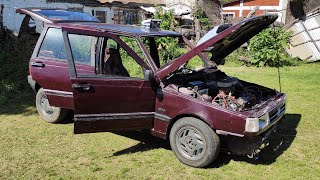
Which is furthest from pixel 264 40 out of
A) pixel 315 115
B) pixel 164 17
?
pixel 315 115

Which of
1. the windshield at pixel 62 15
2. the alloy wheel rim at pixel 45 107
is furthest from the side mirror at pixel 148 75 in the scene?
the windshield at pixel 62 15

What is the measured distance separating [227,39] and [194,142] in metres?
1.59

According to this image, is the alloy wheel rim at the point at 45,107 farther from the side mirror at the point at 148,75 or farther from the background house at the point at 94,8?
the background house at the point at 94,8

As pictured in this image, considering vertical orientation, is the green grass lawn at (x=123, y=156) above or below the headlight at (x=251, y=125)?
below

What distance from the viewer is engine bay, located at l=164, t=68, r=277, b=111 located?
4.84m

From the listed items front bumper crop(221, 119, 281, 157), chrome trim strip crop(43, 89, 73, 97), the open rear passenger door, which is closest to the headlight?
front bumper crop(221, 119, 281, 157)

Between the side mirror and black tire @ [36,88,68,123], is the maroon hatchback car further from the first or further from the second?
black tire @ [36,88,68,123]

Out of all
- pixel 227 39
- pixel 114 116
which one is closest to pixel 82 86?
pixel 114 116

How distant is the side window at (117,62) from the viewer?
17.6 ft

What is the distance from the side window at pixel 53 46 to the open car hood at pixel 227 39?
6.59 ft

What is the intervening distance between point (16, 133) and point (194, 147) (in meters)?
3.30

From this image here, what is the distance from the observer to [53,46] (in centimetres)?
591

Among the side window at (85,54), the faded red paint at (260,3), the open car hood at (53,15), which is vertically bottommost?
the side window at (85,54)

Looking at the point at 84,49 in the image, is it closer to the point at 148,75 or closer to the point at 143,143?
the point at 148,75
